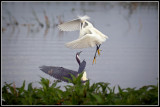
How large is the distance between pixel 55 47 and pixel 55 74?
2740mm

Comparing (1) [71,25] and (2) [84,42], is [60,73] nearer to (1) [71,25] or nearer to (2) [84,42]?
(2) [84,42]

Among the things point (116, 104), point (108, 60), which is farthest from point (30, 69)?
point (116, 104)

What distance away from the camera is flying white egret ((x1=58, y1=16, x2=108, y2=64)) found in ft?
9.14

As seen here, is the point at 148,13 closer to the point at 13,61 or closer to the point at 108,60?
the point at 108,60

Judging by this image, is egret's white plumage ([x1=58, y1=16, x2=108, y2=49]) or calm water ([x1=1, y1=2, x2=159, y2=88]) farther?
calm water ([x1=1, y1=2, x2=159, y2=88])

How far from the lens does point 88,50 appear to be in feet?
17.1

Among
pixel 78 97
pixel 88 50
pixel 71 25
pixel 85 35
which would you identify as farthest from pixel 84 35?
pixel 88 50

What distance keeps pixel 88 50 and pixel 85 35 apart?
2.43 meters

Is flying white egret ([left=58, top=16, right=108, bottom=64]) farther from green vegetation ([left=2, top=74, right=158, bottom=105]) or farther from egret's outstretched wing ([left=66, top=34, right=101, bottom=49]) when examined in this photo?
green vegetation ([left=2, top=74, right=158, bottom=105])

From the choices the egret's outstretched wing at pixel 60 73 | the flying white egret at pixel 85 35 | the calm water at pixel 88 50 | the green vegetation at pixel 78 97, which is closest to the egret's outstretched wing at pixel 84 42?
the flying white egret at pixel 85 35

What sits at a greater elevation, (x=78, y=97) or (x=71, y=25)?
(x=71, y=25)

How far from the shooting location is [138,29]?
7.31m

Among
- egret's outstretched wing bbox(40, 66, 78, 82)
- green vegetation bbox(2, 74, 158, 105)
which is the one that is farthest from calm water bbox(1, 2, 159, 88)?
green vegetation bbox(2, 74, 158, 105)

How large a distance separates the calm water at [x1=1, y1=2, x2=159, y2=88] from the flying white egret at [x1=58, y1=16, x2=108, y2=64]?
3.06 feet
